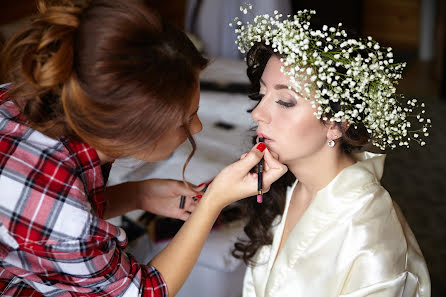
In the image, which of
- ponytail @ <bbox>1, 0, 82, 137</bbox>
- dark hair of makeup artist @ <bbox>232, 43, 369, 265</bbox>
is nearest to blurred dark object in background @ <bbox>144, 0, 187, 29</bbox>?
dark hair of makeup artist @ <bbox>232, 43, 369, 265</bbox>

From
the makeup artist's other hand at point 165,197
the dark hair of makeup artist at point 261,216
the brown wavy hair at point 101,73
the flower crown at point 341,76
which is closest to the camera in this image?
the brown wavy hair at point 101,73

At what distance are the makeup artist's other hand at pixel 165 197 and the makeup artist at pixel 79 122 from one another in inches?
15.7

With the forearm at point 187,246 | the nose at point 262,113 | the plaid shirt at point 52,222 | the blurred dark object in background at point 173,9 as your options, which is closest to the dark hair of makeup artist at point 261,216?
the nose at point 262,113

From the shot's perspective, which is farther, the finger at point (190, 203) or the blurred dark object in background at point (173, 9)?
the blurred dark object in background at point (173, 9)

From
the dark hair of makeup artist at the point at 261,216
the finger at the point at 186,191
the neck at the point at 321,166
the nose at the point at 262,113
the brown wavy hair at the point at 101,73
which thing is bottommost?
the dark hair of makeup artist at the point at 261,216

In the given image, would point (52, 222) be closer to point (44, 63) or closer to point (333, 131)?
point (44, 63)

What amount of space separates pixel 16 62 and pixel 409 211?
9.00ft

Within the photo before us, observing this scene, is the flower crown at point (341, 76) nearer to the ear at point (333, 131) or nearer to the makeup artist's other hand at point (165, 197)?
the ear at point (333, 131)

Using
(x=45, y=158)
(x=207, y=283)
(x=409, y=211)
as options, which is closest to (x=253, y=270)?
(x=207, y=283)

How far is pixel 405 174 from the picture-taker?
3627 mm

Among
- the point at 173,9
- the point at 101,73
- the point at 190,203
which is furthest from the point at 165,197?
the point at 173,9

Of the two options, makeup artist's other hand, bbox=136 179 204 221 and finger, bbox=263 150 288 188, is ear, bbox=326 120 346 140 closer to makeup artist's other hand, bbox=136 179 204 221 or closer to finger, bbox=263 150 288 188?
finger, bbox=263 150 288 188

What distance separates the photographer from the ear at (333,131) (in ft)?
4.79

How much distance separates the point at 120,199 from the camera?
1.68 m
